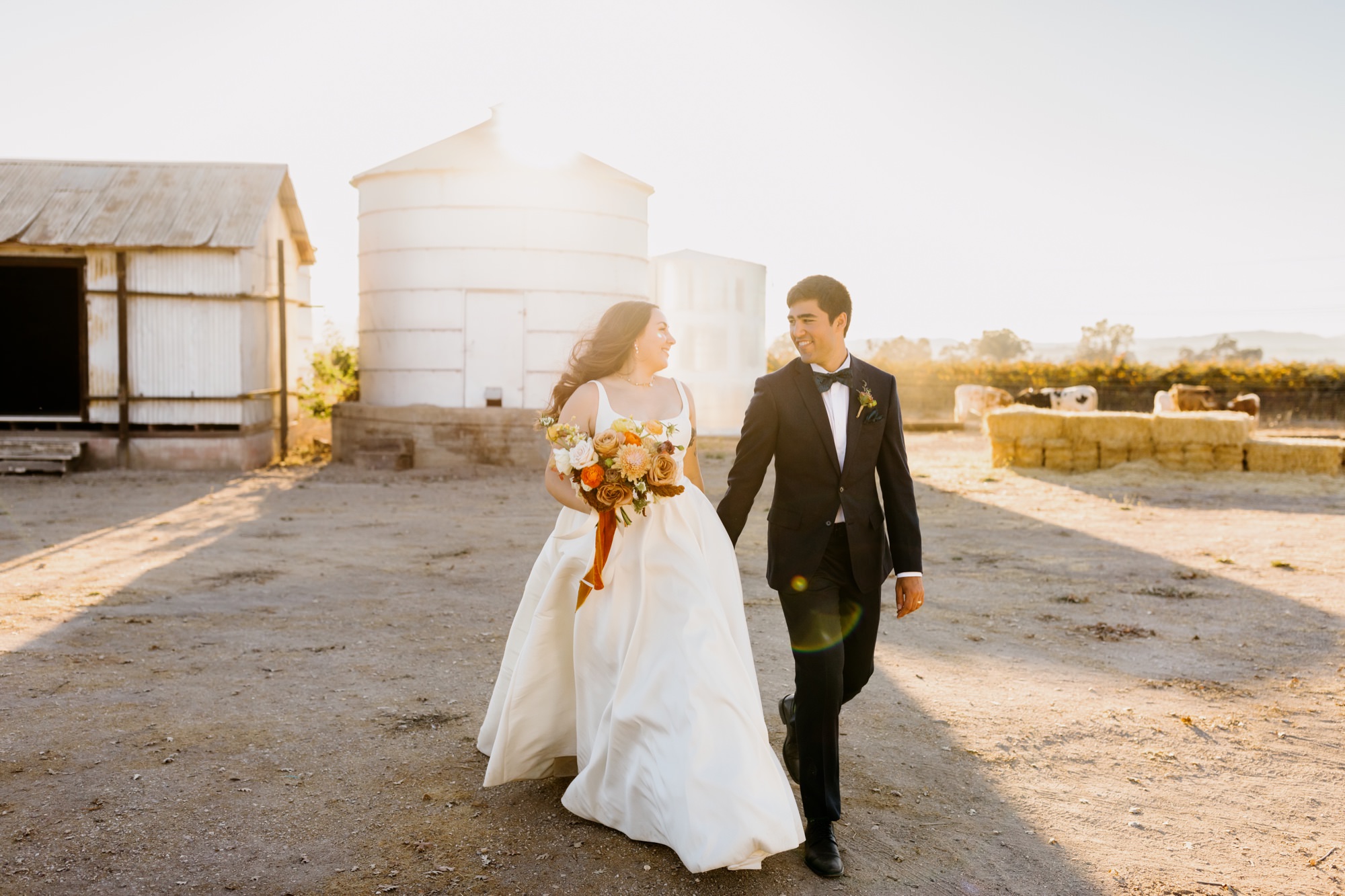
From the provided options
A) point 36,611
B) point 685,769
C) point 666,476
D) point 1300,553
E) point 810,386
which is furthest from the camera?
point 1300,553

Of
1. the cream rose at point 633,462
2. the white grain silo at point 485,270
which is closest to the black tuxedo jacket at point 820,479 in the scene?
the cream rose at point 633,462

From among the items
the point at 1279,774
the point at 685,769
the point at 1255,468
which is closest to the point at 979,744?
the point at 1279,774

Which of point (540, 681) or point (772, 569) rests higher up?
point (772, 569)

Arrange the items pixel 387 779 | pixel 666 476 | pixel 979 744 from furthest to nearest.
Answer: pixel 979 744
pixel 387 779
pixel 666 476

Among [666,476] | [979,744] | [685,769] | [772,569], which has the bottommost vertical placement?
[979,744]

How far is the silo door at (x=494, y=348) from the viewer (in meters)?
16.3

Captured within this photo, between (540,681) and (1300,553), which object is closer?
(540,681)

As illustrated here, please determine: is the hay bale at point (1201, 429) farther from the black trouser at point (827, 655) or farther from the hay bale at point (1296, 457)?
the black trouser at point (827, 655)

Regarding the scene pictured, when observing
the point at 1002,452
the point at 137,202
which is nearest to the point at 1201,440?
the point at 1002,452

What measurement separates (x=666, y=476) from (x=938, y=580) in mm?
5234

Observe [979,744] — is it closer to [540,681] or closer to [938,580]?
[540,681]

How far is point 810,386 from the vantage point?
3592mm

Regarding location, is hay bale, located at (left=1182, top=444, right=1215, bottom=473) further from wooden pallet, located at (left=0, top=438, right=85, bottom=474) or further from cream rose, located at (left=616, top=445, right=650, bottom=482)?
wooden pallet, located at (left=0, top=438, right=85, bottom=474)

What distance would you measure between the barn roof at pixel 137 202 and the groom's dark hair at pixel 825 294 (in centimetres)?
1351
